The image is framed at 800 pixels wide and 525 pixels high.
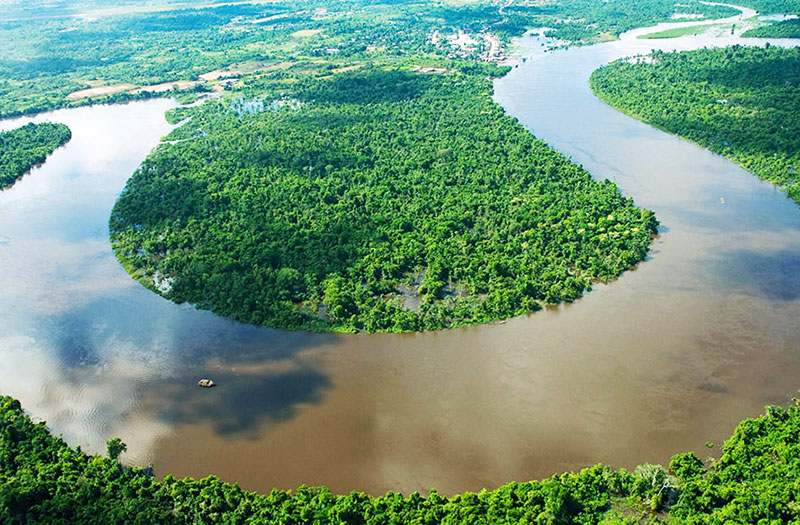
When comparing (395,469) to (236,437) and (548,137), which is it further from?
(548,137)

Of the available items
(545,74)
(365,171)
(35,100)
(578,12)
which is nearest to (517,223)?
(365,171)

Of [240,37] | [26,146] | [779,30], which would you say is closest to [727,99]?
[779,30]

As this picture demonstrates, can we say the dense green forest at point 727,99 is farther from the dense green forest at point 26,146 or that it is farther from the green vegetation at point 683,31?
the dense green forest at point 26,146

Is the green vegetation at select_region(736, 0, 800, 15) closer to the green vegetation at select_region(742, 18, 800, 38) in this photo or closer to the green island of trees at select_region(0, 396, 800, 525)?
the green vegetation at select_region(742, 18, 800, 38)

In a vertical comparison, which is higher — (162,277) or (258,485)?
(162,277)

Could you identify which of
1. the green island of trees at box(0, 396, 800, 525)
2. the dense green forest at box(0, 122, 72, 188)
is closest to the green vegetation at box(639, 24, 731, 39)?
the dense green forest at box(0, 122, 72, 188)

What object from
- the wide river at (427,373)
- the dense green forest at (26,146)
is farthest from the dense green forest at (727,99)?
the dense green forest at (26,146)
